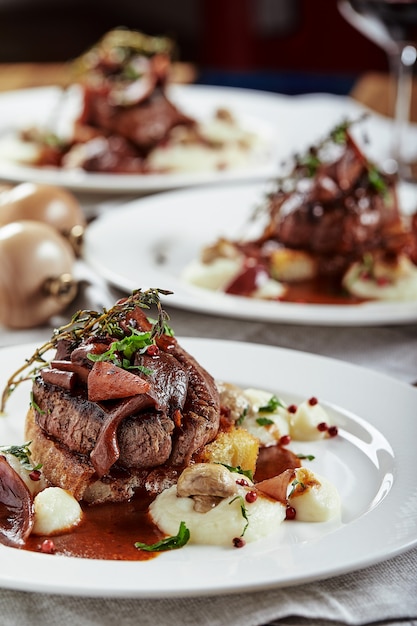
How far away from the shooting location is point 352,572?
3098 mm

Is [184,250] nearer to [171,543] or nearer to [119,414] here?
[119,414]

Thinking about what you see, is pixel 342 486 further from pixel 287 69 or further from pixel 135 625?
pixel 287 69

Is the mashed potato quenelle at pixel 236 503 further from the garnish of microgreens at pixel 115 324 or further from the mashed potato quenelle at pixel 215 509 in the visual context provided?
the garnish of microgreens at pixel 115 324

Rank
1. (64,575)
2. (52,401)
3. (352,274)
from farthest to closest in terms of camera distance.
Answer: (352,274), (52,401), (64,575)

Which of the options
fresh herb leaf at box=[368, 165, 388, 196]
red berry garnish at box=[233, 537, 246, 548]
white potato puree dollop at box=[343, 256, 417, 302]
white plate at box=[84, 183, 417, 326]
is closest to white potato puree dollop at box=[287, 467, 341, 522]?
red berry garnish at box=[233, 537, 246, 548]

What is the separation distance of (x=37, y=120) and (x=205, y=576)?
665cm

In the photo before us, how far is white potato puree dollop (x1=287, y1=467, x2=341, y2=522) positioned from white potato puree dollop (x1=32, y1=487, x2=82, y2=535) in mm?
689

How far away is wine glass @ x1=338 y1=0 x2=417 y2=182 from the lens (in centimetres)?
700

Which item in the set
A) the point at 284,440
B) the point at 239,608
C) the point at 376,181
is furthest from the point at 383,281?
the point at 239,608

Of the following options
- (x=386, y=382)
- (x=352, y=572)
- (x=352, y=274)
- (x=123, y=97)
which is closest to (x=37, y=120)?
(x=123, y=97)

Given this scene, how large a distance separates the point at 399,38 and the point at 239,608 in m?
5.34

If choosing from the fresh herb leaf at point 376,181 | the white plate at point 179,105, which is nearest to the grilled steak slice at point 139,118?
the white plate at point 179,105

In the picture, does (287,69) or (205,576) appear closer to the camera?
(205,576)

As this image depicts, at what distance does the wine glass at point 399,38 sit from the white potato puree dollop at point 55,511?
4724mm
